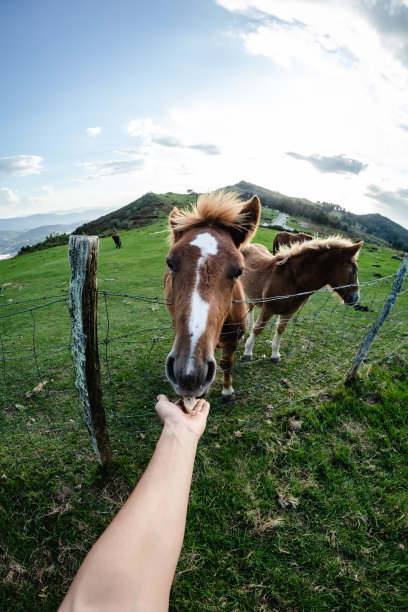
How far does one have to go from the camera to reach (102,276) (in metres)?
14.9

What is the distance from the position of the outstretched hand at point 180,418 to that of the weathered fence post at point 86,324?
1035 mm

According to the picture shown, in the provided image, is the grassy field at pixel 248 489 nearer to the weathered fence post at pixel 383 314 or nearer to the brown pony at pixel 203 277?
the weathered fence post at pixel 383 314

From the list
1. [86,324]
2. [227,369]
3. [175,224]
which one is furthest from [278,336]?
[86,324]

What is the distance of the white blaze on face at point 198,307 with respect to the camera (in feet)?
6.63

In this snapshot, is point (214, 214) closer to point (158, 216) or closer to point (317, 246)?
point (317, 246)

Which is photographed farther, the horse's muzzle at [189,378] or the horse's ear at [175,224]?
the horse's ear at [175,224]

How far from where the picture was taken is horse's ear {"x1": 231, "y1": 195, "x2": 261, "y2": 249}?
3.16 metres

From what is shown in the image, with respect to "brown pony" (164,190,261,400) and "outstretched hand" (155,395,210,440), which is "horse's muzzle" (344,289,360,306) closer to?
"brown pony" (164,190,261,400)

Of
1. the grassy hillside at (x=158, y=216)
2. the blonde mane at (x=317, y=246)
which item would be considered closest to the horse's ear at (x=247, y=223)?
the blonde mane at (x=317, y=246)

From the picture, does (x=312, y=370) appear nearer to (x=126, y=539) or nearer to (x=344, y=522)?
(x=344, y=522)

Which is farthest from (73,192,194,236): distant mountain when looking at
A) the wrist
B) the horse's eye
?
the wrist

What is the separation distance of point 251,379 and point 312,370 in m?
1.33

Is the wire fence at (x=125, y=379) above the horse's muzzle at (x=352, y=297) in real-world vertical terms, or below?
below

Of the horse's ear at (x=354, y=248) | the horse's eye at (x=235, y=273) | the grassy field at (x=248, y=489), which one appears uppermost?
the horse's ear at (x=354, y=248)
